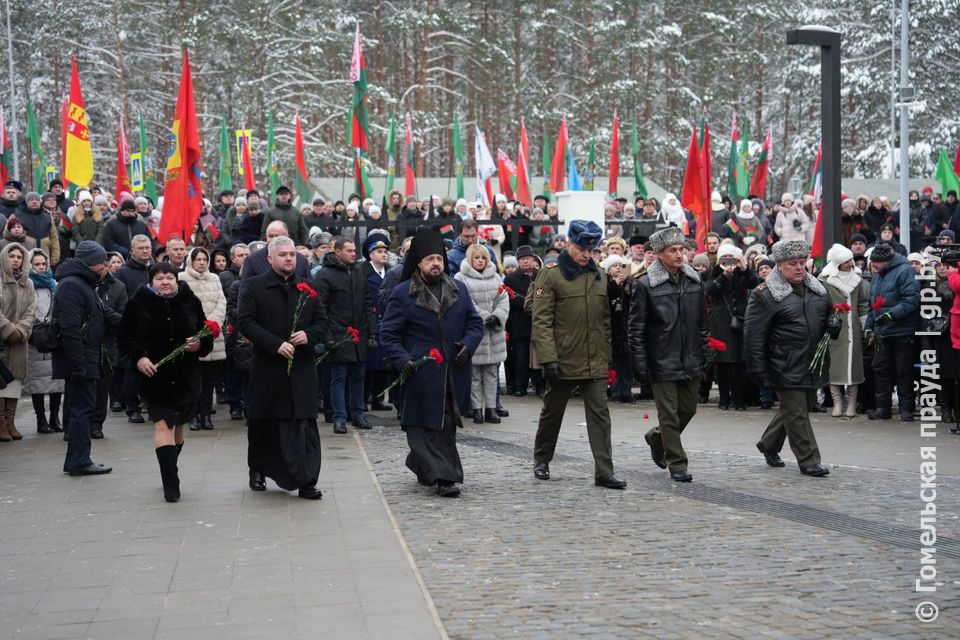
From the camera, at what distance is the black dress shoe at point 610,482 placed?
987cm

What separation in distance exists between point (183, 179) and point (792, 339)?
7.99 m

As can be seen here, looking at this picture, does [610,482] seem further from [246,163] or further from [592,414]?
[246,163]

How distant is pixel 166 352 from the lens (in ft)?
32.0

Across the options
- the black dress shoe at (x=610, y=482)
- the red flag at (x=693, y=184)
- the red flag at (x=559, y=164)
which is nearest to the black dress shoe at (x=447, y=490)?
the black dress shoe at (x=610, y=482)

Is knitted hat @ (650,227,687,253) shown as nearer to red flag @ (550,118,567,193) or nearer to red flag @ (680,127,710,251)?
red flag @ (680,127,710,251)

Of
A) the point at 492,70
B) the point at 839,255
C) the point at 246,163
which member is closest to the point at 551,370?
the point at 839,255

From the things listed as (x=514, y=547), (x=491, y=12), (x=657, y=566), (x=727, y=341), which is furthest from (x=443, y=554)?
(x=491, y=12)

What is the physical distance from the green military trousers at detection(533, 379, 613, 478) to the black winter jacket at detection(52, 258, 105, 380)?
391cm

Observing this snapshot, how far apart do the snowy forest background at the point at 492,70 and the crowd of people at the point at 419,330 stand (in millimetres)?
24618

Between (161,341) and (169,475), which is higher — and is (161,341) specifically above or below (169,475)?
above

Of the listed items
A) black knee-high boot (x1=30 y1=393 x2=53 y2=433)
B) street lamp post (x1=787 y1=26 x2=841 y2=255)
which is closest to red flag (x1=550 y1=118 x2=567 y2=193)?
street lamp post (x1=787 y1=26 x2=841 y2=255)

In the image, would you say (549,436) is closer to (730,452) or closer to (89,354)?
(730,452)

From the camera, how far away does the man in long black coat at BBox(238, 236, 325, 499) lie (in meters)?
9.56

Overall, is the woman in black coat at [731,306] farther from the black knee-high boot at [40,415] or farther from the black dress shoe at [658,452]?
the black knee-high boot at [40,415]
